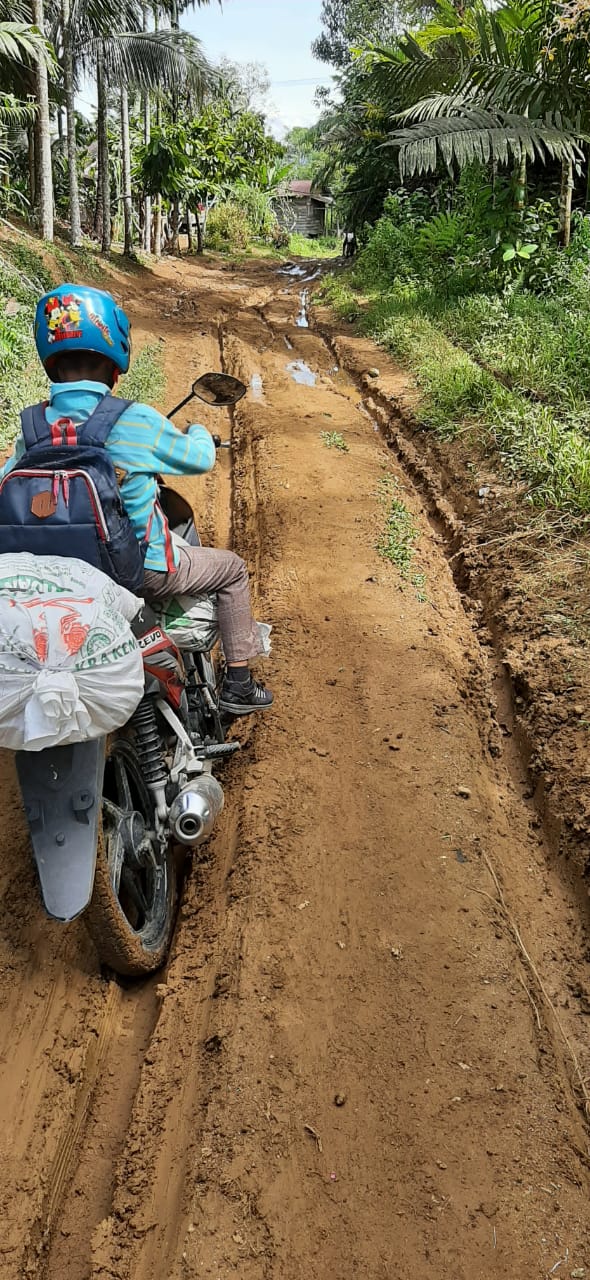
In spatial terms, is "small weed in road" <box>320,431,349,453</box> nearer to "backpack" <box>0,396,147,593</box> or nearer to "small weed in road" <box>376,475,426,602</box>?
"small weed in road" <box>376,475,426,602</box>

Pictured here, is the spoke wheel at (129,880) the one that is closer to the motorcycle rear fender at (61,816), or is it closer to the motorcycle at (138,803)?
the motorcycle at (138,803)

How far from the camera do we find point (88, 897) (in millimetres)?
2066

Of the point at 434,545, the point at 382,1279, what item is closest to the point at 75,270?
the point at 434,545

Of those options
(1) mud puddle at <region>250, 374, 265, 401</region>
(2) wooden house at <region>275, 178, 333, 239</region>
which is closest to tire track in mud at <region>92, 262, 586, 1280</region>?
(1) mud puddle at <region>250, 374, 265, 401</region>

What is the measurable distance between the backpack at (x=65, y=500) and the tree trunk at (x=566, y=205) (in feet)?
28.9

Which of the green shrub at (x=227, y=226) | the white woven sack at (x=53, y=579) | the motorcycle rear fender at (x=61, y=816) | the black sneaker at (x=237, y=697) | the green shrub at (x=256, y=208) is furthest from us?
the green shrub at (x=256, y=208)

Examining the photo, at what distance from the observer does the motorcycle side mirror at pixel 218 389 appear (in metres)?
2.76

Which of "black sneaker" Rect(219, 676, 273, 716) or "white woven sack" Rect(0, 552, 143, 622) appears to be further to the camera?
"black sneaker" Rect(219, 676, 273, 716)

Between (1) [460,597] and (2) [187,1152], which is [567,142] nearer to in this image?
(1) [460,597]

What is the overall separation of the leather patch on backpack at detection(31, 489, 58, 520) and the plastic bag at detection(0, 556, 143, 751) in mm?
162

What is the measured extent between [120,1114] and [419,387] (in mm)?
7834

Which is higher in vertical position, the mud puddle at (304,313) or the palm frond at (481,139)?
the palm frond at (481,139)

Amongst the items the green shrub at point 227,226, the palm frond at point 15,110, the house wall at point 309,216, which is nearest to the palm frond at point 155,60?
the palm frond at point 15,110

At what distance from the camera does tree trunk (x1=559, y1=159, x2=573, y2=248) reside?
9.11m
